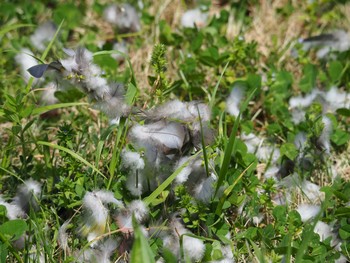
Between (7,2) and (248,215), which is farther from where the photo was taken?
(7,2)

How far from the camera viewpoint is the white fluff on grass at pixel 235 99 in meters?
2.32

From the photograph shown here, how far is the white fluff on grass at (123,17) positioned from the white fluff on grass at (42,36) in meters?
0.25

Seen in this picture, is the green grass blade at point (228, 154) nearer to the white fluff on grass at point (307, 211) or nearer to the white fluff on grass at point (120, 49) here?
the white fluff on grass at point (307, 211)

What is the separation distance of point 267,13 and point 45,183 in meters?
1.42

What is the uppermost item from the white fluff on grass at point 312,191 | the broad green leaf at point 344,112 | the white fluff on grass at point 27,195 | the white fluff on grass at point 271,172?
the broad green leaf at point 344,112

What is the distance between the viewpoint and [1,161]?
2.00 meters

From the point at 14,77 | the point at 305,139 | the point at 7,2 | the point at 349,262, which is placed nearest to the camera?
the point at 349,262

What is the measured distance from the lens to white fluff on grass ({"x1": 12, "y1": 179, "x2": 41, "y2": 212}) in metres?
1.88

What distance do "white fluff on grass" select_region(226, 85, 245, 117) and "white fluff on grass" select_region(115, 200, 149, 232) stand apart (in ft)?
2.15

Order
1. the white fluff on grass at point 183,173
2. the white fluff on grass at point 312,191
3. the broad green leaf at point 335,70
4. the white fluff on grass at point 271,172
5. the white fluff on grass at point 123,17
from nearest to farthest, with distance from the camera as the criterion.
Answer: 1. the white fluff on grass at point 183,173
2. the white fluff on grass at point 312,191
3. the white fluff on grass at point 271,172
4. the broad green leaf at point 335,70
5. the white fluff on grass at point 123,17

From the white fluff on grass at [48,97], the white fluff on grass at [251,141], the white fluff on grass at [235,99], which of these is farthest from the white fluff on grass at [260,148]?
the white fluff on grass at [48,97]

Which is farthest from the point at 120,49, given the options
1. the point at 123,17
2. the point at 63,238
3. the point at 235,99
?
the point at 63,238

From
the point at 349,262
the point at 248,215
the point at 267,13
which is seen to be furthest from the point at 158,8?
the point at 349,262

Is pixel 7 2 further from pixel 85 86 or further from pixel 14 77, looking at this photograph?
pixel 85 86
